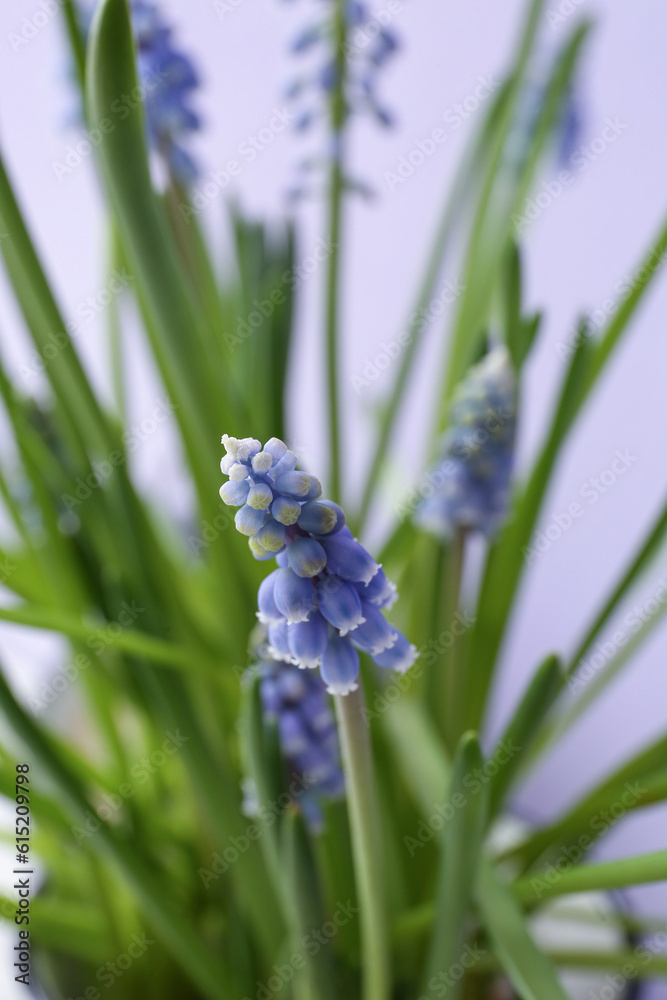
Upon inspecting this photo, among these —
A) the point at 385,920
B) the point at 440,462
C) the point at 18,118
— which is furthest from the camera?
the point at 18,118

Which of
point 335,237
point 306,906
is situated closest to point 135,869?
point 306,906

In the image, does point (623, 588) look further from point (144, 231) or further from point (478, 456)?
point (144, 231)

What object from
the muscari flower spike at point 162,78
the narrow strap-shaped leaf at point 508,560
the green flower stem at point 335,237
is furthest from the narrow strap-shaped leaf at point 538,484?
the muscari flower spike at point 162,78

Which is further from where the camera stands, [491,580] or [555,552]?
[555,552]

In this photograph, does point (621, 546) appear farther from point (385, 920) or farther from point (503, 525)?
point (385, 920)

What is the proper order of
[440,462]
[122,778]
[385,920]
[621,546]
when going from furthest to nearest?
1. [621,546]
2. [122,778]
3. [440,462]
4. [385,920]

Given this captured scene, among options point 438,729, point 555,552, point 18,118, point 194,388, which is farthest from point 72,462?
point 555,552

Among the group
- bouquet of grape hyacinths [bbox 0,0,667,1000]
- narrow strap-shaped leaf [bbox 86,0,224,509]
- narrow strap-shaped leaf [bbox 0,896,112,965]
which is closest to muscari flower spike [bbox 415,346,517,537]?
bouquet of grape hyacinths [bbox 0,0,667,1000]
